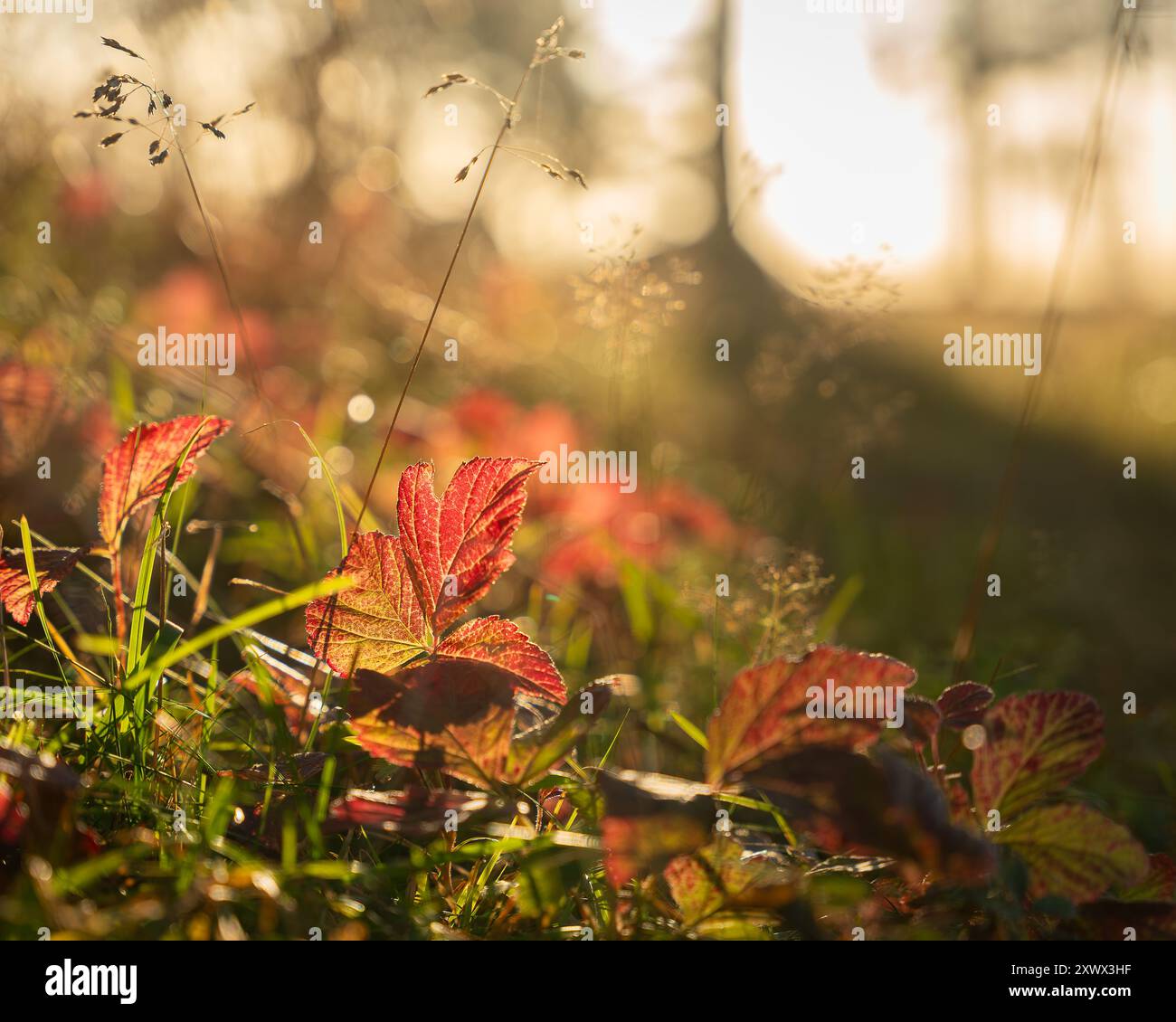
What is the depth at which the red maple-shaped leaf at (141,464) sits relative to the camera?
106cm

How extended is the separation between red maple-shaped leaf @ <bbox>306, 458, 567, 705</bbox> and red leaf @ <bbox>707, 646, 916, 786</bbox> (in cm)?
19

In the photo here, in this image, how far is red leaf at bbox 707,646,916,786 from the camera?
86 centimetres

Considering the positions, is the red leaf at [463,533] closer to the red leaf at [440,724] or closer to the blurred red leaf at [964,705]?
the red leaf at [440,724]

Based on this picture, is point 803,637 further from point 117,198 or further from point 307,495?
point 117,198

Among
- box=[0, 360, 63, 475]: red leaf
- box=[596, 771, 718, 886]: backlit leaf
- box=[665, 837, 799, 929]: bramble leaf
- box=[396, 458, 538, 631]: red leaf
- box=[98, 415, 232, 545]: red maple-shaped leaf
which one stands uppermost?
box=[0, 360, 63, 475]: red leaf

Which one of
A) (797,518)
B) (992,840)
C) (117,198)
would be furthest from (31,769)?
(117,198)

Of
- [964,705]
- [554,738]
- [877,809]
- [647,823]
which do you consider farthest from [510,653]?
[964,705]

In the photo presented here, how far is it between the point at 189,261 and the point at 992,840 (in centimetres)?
454

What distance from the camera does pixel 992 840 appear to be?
951 millimetres

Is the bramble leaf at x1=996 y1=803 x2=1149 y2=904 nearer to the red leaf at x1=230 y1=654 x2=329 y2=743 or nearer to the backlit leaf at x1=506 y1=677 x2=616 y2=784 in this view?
the backlit leaf at x1=506 y1=677 x2=616 y2=784

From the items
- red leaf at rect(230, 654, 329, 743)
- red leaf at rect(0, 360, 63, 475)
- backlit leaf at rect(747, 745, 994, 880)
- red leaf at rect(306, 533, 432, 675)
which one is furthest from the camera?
red leaf at rect(0, 360, 63, 475)

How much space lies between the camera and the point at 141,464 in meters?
1.06

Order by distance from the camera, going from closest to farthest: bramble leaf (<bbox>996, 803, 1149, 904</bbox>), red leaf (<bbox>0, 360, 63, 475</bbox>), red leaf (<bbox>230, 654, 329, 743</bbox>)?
1. bramble leaf (<bbox>996, 803, 1149, 904</bbox>)
2. red leaf (<bbox>230, 654, 329, 743</bbox>)
3. red leaf (<bbox>0, 360, 63, 475</bbox>)

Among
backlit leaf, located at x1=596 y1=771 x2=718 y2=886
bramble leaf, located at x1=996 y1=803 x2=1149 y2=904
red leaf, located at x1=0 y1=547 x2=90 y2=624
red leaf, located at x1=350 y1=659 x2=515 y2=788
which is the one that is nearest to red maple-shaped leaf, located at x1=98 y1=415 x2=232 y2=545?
red leaf, located at x1=0 y1=547 x2=90 y2=624
